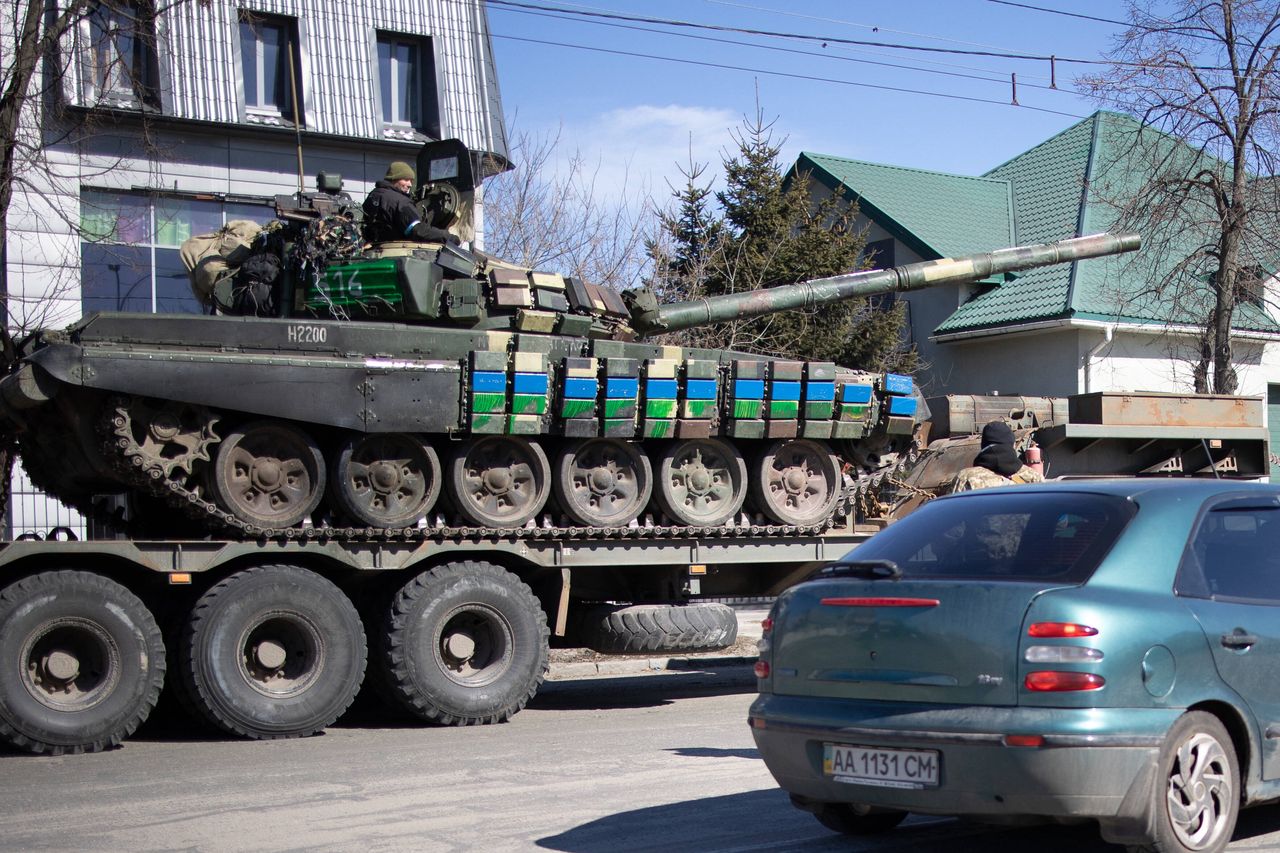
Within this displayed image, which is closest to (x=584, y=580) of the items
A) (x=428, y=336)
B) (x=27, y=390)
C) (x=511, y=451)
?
(x=511, y=451)

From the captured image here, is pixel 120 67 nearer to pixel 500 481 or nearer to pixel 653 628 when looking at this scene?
pixel 500 481

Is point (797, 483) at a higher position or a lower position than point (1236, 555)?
higher

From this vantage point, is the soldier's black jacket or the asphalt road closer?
the asphalt road

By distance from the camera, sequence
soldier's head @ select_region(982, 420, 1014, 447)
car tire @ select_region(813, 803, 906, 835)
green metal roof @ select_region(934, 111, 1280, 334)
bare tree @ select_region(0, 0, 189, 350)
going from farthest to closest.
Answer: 1. green metal roof @ select_region(934, 111, 1280, 334)
2. bare tree @ select_region(0, 0, 189, 350)
3. soldier's head @ select_region(982, 420, 1014, 447)
4. car tire @ select_region(813, 803, 906, 835)

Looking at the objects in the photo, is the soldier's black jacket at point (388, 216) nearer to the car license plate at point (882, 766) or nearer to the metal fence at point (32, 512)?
the car license plate at point (882, 766)

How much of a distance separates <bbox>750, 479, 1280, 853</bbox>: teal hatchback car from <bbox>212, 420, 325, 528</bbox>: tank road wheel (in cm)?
487

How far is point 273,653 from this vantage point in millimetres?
9867

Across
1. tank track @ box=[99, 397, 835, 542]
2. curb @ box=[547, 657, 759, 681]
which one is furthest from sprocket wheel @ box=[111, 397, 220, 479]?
curb @ box=[547, 657, 759, 681]

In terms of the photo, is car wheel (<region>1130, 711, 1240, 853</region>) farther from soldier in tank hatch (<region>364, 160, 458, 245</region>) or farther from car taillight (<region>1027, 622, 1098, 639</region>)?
soldier in tank hatch (<region>364, 160, 458, 245</region>)

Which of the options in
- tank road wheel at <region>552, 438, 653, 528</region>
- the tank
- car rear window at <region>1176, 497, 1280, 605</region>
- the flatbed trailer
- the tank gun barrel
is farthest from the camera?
the tank gun barrel

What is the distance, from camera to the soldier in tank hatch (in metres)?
11.2

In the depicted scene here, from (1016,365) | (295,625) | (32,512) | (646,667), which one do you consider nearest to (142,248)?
(32,512)

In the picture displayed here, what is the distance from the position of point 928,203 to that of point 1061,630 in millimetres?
23810

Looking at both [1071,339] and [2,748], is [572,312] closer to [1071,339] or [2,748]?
[2,748]
